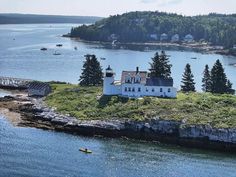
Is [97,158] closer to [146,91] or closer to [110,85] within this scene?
[110,85]

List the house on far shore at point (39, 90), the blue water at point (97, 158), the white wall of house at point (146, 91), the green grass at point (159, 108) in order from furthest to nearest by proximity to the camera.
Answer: the house on far shore at point (39, 90)
the white wall of house at point (146, 91)
the green grass at point (159, 108)
the blue water at point (97, 158)

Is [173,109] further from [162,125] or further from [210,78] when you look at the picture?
[210,78]

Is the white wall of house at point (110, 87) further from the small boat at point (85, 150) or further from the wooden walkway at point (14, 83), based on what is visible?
the wooden walkway at point (14, 83)

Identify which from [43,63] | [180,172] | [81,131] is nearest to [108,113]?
[81,131]

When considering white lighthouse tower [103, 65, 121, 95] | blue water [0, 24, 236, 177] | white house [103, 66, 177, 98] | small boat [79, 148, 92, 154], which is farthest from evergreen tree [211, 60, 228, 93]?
small boat [79, 148, 92, 154]

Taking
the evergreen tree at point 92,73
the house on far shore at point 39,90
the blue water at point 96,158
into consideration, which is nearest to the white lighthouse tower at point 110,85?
the blue water at point 96,158
